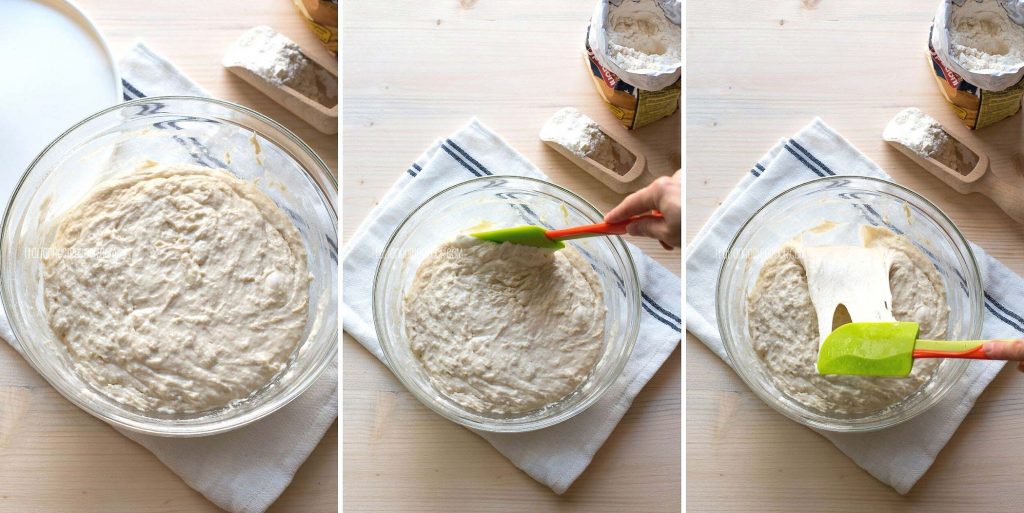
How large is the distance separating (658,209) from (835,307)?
10.3 inches

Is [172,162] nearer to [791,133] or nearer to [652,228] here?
[652,228]

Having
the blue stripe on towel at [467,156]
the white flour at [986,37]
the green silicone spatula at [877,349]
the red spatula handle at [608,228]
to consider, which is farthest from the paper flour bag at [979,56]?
the blue stripe on towel at [467,156]

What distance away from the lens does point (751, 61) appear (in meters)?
0.96

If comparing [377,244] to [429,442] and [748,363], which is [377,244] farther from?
[748,363]

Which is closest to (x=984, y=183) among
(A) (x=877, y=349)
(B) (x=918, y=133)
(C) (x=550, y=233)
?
(B) (x=918, y=133)

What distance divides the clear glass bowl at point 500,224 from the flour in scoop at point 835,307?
0.58ft

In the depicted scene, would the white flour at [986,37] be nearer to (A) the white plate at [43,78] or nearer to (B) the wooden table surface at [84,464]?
(B) the wooden table surface at [84,464]

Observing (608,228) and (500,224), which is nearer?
(608,228)

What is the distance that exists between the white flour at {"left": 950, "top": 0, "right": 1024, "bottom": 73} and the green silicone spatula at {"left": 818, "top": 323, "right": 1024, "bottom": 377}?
425mm

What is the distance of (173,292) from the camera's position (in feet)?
3.31

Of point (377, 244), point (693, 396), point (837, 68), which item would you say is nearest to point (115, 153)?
point (377, 244)

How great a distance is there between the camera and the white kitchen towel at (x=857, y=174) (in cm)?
97

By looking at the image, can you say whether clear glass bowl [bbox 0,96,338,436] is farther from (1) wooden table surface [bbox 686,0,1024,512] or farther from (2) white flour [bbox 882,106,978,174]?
(2) white flour [bbox 882,106,978,174]

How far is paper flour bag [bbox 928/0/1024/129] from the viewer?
99 cm
